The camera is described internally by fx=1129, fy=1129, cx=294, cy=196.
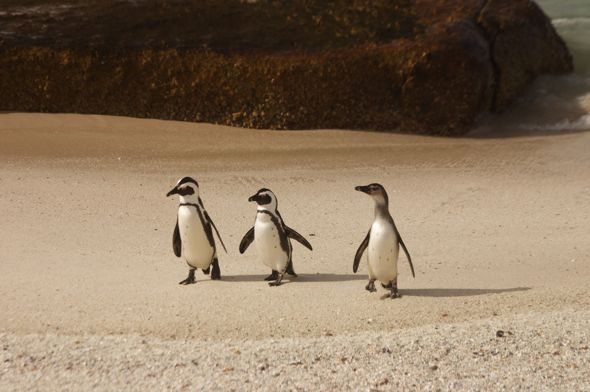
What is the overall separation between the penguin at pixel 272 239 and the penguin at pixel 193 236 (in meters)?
0.20

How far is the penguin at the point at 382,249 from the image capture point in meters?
5.10

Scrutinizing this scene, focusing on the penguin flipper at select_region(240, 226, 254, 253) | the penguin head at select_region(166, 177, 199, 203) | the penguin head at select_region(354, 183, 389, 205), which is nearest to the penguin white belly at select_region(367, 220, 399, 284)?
the penguin head at select_region(354, 183, 389, 205)

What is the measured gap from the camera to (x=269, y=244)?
5.42m

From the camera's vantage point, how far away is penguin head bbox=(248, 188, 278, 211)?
5453 millimetres

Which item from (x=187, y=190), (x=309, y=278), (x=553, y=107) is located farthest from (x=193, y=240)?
(x=553, y=107)

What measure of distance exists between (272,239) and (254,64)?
11.1 ft

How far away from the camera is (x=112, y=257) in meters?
5.70

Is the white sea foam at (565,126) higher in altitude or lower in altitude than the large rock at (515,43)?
lower

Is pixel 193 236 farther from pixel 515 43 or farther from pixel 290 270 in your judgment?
pixel 515 43

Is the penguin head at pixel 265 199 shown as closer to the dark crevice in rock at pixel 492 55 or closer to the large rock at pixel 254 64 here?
the large rock at pixel 254 64

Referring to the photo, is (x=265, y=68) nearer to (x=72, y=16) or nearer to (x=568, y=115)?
(x=72, y=16)

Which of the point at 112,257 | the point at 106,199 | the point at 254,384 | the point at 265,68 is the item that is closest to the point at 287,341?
the point at 254,384

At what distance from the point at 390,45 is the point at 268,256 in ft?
12.2

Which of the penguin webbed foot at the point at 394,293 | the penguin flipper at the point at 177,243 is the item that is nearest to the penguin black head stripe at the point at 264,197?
the penguin flipper at the point at 177,243
